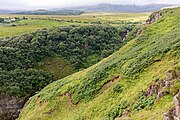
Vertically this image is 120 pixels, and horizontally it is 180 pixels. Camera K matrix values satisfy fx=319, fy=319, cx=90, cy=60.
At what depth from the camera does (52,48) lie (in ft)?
428

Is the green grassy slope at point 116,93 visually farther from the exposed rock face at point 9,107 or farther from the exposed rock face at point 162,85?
the exposed rock face at point 9,107

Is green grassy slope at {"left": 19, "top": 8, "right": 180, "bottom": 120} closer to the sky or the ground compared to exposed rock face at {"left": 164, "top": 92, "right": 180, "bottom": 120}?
closer to the ground

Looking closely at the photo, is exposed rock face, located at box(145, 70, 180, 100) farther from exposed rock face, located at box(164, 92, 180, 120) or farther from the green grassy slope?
exposed rock face, located at box(164, 92, 180, 120)

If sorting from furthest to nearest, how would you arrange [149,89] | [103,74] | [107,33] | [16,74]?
[107,33] → [16,74] → [103,74] → [149,89]

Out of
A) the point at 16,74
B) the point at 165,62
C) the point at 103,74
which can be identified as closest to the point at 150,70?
the point at 165,62

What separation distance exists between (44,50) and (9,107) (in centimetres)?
4049

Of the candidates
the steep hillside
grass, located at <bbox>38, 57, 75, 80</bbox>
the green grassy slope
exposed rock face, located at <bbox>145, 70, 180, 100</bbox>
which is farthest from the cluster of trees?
exposed rock face, located at <bbox>145, 70, 180, 100</bbox>

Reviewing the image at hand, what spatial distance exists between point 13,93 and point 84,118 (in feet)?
156

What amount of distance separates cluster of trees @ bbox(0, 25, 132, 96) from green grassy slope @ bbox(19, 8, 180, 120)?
26.2 m

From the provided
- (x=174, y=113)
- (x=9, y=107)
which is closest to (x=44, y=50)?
(x=9, y=107)

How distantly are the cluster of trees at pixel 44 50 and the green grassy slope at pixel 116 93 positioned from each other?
26.2 meters

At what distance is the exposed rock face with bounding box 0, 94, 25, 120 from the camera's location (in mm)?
87438

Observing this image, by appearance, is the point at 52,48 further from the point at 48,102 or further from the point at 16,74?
the point at 48,102

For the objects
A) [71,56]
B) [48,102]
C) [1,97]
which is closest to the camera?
[48,102]
